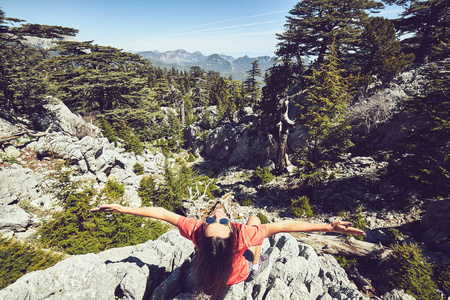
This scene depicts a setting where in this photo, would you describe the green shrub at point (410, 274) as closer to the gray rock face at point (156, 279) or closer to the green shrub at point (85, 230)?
the gray rock face at point (156, 279)

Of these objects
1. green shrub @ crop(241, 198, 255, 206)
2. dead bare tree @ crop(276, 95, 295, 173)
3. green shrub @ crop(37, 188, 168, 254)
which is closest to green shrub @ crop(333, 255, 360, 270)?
green shrub @ crop(37, 188, 168, 254)

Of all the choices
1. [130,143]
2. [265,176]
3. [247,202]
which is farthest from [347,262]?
[130,143]

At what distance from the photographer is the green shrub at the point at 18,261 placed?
4.96m

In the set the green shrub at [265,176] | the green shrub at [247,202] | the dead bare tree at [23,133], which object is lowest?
the green shrub at [247,202]

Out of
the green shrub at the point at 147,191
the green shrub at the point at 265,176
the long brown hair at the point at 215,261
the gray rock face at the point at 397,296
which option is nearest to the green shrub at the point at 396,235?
the gray rock face at the point at 397,296

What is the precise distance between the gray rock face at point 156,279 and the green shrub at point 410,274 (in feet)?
9.01

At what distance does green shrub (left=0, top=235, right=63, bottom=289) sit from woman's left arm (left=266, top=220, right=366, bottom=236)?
711 cm

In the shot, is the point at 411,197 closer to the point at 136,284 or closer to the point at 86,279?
the point at 136,284

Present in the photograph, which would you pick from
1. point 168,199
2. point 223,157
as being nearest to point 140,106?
point 223,157

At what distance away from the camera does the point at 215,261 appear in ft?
7.82

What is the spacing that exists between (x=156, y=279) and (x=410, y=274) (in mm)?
8403

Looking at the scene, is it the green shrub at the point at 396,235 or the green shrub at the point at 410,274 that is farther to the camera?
the green shrub at the point at 396,235

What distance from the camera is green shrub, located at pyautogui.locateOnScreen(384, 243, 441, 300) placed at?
574 cm

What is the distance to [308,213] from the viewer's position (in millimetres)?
13836
